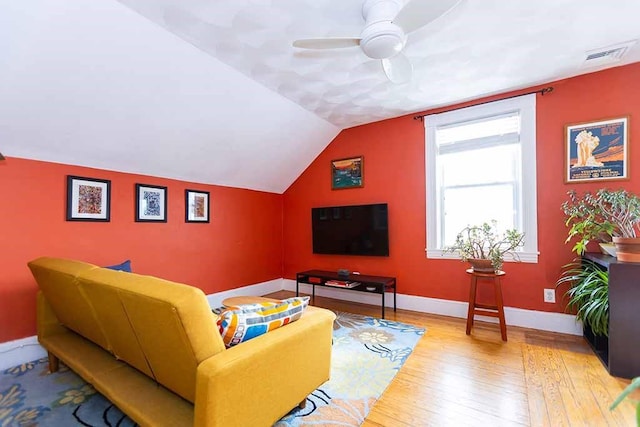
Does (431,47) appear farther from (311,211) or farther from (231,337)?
(311,211)

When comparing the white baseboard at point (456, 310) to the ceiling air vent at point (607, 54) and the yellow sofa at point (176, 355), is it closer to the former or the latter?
the yellow sofa at point (176, 355)

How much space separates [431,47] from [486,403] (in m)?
2.65

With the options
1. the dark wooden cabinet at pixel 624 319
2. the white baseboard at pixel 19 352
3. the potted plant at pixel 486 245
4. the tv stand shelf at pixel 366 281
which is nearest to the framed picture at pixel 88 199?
→ the white baseboard at pixel 19 352

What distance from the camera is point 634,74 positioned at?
271 centimetres

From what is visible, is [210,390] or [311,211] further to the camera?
[311,211]

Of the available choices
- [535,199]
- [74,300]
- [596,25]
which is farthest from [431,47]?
[74,300]

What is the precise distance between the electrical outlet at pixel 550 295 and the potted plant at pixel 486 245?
42cm

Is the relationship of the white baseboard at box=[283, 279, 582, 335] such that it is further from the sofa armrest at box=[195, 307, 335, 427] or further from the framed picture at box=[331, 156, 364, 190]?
the sofa armrest at box=[195, 307, 335, 427]

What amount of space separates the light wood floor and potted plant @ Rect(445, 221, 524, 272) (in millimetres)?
750

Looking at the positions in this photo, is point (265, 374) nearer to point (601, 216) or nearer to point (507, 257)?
point (507, 257)

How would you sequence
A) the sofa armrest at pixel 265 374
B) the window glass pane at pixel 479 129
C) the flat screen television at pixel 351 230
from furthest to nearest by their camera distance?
the flat screen television at pixel 351 230 → the window glass pane at pixel 479 129 → the sofa armrest at pixel 265 374

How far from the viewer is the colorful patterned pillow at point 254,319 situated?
1384 millimetres

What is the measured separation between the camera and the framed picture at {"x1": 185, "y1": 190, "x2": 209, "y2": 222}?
3.76 metres

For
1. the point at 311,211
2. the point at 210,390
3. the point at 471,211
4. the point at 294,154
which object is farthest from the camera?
the point at 311,211
